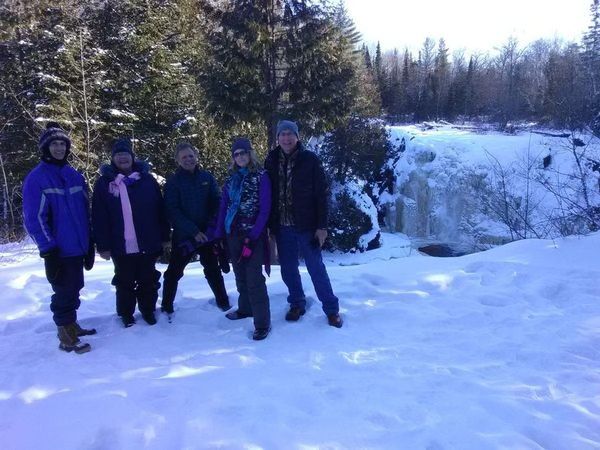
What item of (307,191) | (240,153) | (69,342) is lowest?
(69,342)

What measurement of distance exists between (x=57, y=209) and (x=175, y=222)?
0.92 metres

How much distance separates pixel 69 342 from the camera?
3.48m

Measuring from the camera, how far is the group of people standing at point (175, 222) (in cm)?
336

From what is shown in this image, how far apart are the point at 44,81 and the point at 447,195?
1613 cm

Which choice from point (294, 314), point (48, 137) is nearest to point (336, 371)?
point (294, 314)

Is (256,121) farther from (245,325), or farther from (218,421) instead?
(218,421)

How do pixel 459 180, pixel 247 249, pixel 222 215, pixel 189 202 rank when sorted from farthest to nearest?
1. pixel 459 180
2. pixel 189 202
3. pixel 222 215
4. pixel 247 249

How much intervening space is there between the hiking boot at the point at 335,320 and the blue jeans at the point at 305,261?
3cm

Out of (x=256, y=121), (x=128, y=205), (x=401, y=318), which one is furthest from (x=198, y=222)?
(x=256, y=121)

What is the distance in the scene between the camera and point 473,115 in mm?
40469

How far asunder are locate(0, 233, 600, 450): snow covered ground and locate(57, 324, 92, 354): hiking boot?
7cm

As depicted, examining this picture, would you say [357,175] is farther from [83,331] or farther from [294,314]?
[83,331]

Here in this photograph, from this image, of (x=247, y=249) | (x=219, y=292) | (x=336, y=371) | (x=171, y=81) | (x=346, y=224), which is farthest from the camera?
(x=346, y=224)

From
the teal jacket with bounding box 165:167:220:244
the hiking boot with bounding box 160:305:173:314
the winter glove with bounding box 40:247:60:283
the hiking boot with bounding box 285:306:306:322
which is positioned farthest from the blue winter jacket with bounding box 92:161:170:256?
the hiking boot with bounding box 285:306:306:322
